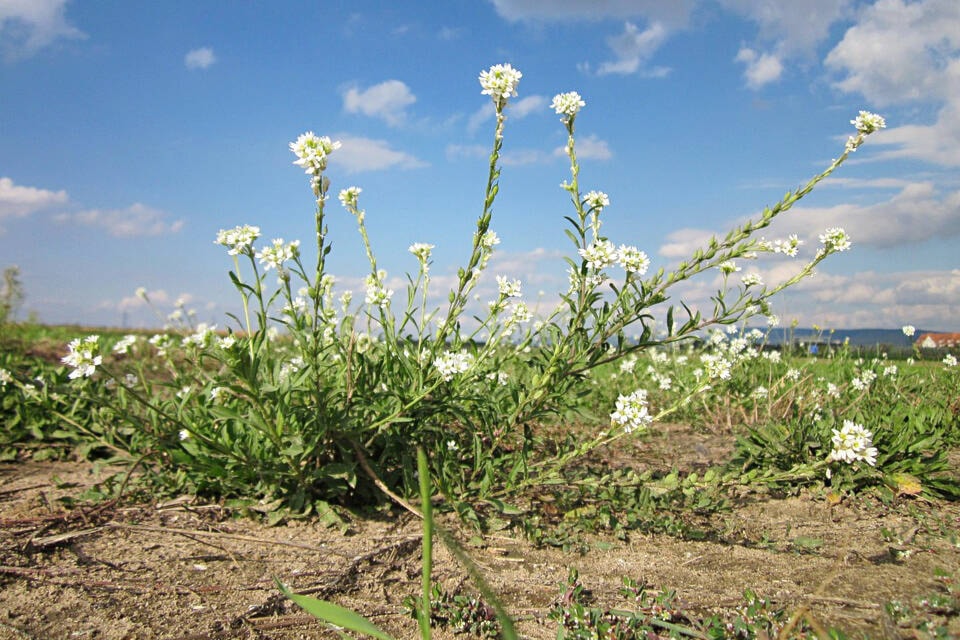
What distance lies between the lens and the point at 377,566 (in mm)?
2445

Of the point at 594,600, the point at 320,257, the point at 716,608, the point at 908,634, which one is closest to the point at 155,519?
the point at 320,257

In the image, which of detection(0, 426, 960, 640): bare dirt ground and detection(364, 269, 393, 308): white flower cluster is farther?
detection(364, 269, 393, 308): white flower cluster

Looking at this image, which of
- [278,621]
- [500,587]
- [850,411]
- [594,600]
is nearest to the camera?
[278,621]

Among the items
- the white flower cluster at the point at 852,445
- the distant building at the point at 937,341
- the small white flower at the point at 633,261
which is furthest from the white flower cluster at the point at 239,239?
the distant building at the point at 937,341

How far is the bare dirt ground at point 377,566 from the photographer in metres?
2.06

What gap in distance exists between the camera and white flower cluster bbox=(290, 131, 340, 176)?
2.49 m

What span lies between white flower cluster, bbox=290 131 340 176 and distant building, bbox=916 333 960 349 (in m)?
6.28

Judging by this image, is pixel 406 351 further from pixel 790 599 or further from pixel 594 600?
pixel 790 599

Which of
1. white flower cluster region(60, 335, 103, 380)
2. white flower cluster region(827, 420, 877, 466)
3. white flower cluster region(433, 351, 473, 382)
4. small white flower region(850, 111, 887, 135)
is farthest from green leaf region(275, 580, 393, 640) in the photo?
small white flower region(850, 111, 887, 135)

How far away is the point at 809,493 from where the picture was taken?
3404mm

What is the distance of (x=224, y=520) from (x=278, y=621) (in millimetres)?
1091

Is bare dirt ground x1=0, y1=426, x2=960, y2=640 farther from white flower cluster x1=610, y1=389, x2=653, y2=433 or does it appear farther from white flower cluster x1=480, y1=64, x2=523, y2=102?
white flower cluster x1=480, y1=64, x2=523, y2=102

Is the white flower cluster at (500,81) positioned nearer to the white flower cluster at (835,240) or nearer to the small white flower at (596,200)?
the small white flower at (596,200)

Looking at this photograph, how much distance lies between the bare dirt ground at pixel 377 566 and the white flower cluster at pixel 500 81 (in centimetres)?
188
